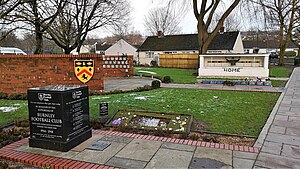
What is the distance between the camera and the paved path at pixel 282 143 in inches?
146

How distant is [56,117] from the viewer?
4.23m

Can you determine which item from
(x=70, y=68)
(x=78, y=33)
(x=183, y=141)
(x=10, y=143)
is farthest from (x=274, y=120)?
(x=78, y=33)

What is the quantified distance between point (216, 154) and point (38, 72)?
9259 mm

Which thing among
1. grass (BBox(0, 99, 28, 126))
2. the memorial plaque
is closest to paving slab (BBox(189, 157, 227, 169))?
the memorial plaque

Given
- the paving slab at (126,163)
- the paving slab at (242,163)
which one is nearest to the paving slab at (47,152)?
the paving slab at (126,163)

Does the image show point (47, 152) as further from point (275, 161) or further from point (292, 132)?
point (292, 132)

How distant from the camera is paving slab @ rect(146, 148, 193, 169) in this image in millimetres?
3652

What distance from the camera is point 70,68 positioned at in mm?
10547

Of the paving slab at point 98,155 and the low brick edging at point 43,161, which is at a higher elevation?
the paving slab at point 98,155

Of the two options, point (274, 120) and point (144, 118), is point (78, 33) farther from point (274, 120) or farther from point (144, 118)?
point (274, 120)

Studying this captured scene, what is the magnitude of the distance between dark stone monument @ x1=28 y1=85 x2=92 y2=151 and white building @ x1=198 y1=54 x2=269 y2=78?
14.9 metres

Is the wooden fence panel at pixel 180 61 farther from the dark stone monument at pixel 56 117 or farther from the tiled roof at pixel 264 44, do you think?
the tiled roof at pixel 264 44

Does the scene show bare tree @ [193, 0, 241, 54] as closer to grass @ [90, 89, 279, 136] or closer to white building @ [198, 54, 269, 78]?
white building @ [198, 54, 269, 78]

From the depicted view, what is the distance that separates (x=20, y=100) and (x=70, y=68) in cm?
243
